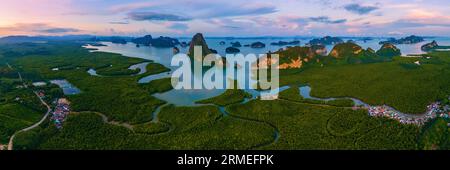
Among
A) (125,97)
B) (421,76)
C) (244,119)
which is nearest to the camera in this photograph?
(244,119)

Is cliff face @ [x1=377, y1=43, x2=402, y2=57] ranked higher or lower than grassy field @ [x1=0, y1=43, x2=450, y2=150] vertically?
higher

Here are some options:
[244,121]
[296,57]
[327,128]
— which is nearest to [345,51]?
[296,57]

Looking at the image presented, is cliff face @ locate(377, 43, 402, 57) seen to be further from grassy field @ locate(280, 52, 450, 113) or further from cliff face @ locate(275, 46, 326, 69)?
cliff face @ locate(275, 46, 326, 69)

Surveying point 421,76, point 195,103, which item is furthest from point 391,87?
point 195,103

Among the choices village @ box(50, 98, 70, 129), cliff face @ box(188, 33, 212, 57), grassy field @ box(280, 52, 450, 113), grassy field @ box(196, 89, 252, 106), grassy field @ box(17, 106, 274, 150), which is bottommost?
grassy field @ box(17, 106, 274, 150)

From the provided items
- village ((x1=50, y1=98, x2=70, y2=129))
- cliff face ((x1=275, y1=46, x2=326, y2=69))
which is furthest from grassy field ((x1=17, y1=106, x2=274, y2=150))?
cliff face ((x1=275, y1=46, x2=326, y2=69))

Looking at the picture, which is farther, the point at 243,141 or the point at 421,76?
the point at 421,76

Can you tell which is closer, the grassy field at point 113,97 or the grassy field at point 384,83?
the grassy field at point 113,97

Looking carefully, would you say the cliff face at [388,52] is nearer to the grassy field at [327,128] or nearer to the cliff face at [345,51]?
the cliff face at [345,51]

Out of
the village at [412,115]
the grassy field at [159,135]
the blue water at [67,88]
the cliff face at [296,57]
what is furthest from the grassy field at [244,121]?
the cliff face at [296,57]

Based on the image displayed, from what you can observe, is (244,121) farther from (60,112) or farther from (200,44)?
(200,44)

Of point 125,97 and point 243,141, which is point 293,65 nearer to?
point 125,97
